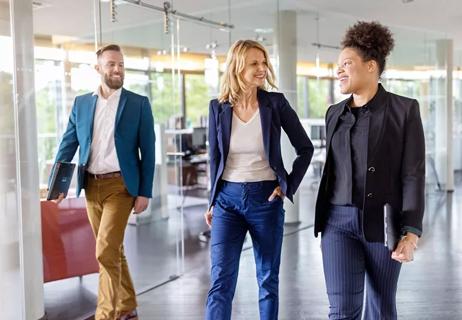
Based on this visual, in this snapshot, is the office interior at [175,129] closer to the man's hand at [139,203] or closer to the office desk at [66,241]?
the office desk at [66,241]

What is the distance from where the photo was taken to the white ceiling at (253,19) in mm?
6312

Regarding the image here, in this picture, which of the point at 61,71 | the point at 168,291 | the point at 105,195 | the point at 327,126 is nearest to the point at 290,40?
the point at 61,71

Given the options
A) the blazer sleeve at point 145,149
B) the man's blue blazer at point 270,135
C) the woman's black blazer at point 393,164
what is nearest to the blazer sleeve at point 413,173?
the woman's black blazer at point 393,164

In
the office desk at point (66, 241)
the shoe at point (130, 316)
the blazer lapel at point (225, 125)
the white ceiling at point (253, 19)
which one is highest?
the white ceiling at point (253, 19)

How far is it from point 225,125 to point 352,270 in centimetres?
92

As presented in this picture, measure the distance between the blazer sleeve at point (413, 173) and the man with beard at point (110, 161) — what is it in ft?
5.69

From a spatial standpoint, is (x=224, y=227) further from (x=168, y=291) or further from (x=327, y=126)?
(x=168, y=291)

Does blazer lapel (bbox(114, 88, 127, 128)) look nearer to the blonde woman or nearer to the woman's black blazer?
the blonde woman

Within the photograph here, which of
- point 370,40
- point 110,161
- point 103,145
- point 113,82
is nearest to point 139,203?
point 110,161

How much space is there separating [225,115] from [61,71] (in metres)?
5.99

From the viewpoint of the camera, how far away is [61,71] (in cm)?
792

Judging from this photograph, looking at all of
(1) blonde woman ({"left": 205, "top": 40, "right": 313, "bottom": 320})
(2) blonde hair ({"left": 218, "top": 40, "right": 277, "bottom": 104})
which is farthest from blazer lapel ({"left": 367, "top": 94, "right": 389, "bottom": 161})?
(2) blonde hair ({"left": 218, "top": 40, "right": 277, "bottom": 104})

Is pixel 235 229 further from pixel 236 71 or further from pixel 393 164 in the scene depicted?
pixel 393 164

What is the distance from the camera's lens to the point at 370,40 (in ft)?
6.91
